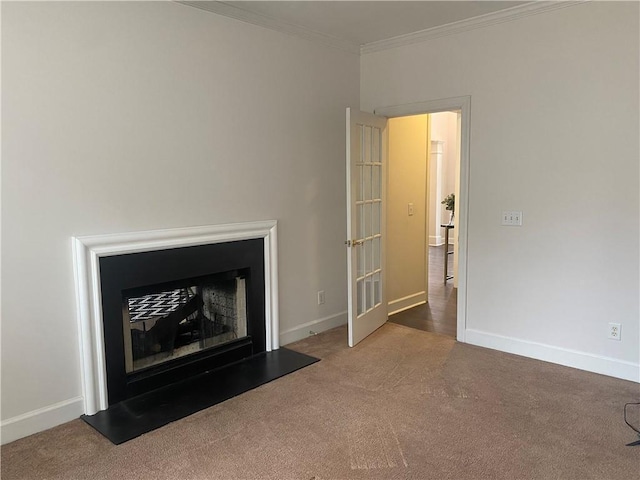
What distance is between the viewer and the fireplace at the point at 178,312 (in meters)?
2.98

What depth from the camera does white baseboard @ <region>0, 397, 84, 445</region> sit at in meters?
2.61

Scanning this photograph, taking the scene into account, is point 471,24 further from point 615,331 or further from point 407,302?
point 407,302

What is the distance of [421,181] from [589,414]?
3.02 metres

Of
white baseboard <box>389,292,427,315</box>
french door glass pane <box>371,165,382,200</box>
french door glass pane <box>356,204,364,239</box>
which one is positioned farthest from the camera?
white baseboard <box>389,292,427,315</box>

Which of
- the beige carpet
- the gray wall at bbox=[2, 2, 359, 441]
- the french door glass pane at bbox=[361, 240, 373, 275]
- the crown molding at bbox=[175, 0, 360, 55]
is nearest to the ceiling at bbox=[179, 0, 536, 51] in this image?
the crown molding at bbox=[175, 0, 360, 55]

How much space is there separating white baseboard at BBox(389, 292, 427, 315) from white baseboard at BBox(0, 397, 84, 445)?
10.1ft

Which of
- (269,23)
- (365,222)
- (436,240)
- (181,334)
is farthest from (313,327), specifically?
(436,240)

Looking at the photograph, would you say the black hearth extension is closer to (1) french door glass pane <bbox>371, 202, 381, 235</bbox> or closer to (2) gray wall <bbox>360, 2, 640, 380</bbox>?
(1) french door glass pane <bbox>371, 202, 381, 235</bbox>

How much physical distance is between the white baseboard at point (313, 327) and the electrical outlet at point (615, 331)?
86.1 inches

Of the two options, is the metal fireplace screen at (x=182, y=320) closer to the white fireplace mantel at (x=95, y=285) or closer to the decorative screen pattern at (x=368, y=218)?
the white fireplace mantel at (x=95, y=285)

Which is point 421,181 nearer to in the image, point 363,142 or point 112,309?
point 363,142

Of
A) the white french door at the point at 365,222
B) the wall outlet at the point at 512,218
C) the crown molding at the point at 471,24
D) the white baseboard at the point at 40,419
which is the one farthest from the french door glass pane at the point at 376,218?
the white baseboard at the point at 40,419

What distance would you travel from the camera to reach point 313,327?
14.1 ft

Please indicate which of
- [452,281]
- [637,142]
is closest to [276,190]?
[637,142]
